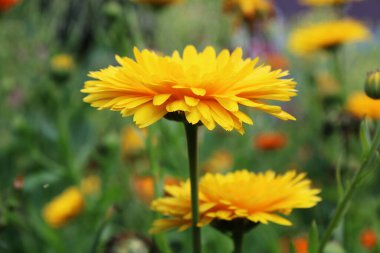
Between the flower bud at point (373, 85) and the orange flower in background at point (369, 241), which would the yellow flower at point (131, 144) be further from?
the flower bud at point (373, 85)

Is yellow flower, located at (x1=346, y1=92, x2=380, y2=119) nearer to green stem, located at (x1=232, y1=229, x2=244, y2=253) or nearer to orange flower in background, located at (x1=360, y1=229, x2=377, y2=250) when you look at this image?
orange flower in background, located at (x1=360, y1=229, x2=377, y2=250)

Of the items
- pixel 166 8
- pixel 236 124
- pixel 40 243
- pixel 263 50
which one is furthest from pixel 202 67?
pixel 263 50

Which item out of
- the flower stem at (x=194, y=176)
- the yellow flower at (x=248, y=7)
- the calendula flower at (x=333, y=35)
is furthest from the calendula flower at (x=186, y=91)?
the yellow flower at (x=248, y=7)

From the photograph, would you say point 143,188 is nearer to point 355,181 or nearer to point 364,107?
point 364,107

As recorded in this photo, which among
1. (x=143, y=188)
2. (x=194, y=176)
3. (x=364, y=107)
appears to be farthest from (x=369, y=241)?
(x=194, y=176)

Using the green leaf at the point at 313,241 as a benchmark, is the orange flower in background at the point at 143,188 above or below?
below
